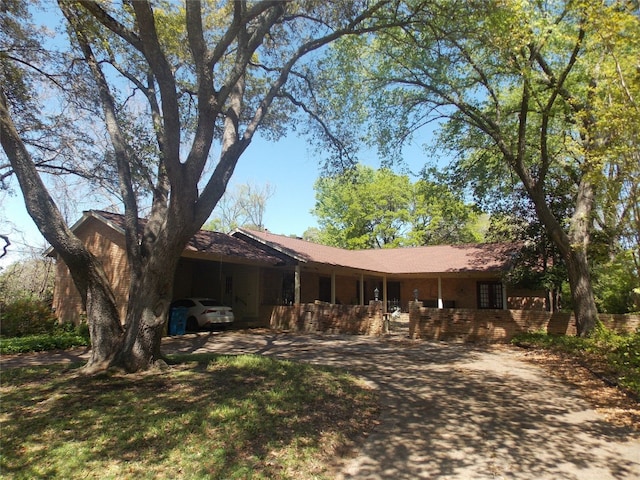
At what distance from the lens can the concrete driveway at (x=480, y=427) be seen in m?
4.39

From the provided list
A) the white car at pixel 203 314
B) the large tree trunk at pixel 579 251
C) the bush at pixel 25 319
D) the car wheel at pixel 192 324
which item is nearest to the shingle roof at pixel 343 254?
the white car at pixel 203 314

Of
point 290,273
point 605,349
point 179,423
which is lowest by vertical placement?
point 179,423

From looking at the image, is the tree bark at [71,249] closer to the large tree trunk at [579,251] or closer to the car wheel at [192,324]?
the car wheel at [192,324]

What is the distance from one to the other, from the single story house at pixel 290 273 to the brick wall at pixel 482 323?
5.12m

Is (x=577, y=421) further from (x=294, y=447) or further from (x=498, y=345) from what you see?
(x=498, y=345)

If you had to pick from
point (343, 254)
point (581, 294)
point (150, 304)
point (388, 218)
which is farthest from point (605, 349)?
point (388, 218)

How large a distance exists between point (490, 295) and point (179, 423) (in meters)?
22.3

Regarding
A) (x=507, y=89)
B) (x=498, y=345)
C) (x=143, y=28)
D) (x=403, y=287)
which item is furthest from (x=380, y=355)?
(x=403, y=287)

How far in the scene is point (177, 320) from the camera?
15.8 metres

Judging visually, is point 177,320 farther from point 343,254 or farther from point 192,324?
point 343,254

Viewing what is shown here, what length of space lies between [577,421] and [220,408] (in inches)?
199

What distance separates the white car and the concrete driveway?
21.4 ft

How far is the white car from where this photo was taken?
55.0 ft

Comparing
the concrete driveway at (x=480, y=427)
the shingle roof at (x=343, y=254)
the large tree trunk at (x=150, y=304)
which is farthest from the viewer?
the shingle roof at (x=343, y=254)
